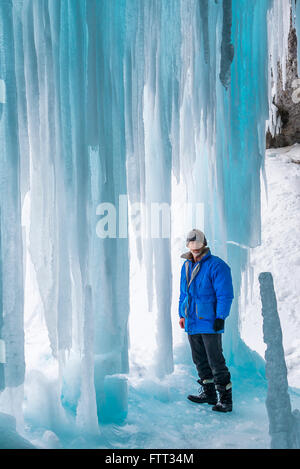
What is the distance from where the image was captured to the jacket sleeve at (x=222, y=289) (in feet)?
9.34

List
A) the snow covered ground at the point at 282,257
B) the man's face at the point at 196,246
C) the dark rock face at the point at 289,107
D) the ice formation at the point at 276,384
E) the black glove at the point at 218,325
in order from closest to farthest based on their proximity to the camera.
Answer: the ice formation at the point at 276,384 < the black glove at the point at 218,325 < the man's face at the point at 196,246 < the snow covered ground at the point at 282,257 < the dark rock face at the point at 289,107

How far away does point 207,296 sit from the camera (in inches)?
117

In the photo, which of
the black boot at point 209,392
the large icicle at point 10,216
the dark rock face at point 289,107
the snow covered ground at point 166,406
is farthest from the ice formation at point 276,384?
the dark rock face at point 289,107

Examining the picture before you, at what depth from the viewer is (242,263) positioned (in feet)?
13.9

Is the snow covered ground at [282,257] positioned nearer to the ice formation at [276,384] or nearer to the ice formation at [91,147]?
the ice formation at [91,147]

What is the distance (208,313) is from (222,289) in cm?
20

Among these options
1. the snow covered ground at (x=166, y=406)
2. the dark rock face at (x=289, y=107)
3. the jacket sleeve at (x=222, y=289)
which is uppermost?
the dark rock face at (x=289, y=107)

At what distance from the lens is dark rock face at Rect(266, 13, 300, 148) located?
8.84m

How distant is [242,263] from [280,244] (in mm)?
2832

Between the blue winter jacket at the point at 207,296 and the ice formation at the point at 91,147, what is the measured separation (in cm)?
34

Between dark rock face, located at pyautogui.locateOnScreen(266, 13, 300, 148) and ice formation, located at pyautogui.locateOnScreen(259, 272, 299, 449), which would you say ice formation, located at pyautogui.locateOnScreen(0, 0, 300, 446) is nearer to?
ice formation, located at pyautogui.locateOnScreen(259, 272, 299, 449)

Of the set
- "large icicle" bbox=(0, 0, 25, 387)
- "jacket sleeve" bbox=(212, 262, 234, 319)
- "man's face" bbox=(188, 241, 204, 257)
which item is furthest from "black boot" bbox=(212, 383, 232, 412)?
"large icicle" bbox=(0, 0, 25, 387)

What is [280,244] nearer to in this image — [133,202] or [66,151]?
[133,202]

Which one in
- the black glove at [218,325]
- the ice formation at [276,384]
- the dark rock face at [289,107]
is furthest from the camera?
the dark rock face at [289,107]
